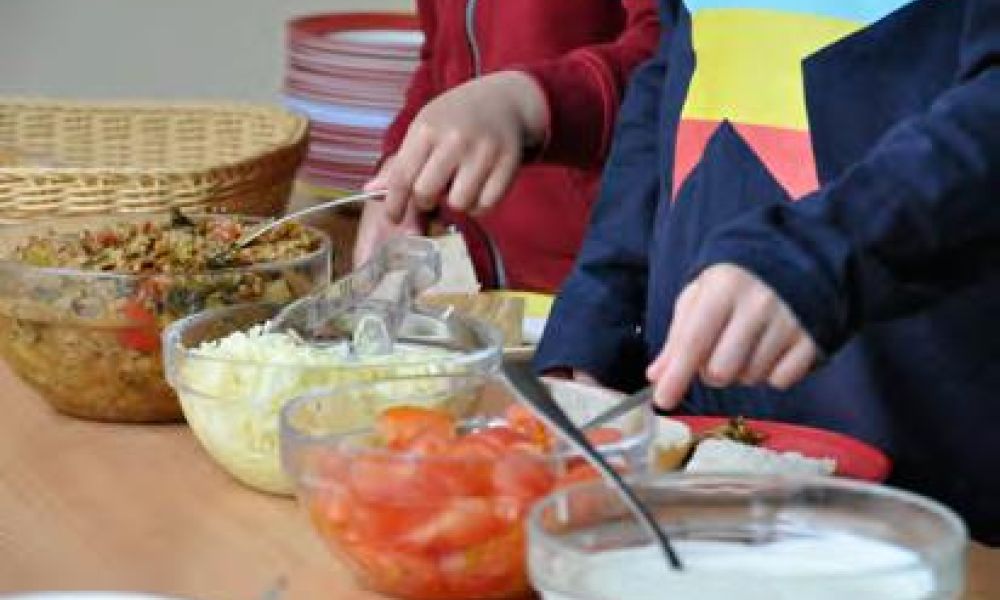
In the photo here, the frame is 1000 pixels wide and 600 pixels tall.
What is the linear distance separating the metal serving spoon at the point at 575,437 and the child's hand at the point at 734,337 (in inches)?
2.4

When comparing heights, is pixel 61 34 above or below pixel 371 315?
below

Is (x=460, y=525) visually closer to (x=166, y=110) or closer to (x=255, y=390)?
(x=255, y=390)

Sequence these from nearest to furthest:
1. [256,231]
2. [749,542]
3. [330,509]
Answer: [749,542], [330,509], [256,231]

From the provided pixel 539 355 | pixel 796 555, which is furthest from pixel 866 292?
pixel 539 355

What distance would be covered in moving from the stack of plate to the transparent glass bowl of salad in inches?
44.9

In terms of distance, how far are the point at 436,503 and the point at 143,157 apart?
1.38m

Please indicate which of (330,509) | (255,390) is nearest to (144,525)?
(255,390)

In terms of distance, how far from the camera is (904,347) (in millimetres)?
1256

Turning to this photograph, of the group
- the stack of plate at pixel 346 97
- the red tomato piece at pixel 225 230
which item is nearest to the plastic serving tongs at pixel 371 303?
the red tomato piece at pixel 225 230

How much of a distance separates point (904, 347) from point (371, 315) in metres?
0.33

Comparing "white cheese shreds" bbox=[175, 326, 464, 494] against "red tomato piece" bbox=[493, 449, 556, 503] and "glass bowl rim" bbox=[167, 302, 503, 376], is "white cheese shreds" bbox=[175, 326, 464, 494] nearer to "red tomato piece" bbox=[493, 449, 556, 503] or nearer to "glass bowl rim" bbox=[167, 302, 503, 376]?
"glass bowl rim" bbox=[167, 302, 503, 376]

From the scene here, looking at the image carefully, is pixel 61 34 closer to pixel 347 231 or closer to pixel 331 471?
pixel 347 231

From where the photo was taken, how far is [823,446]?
1123 millimetres

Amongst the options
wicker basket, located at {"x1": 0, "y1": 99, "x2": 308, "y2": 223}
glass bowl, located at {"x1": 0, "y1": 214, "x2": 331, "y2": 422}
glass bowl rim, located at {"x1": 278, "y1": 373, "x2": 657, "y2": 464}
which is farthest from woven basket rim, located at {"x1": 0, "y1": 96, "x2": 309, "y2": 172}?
glass bowl rim, located at {"x1": 278, "y1": 373, "x2": 657, "y2": 464}
